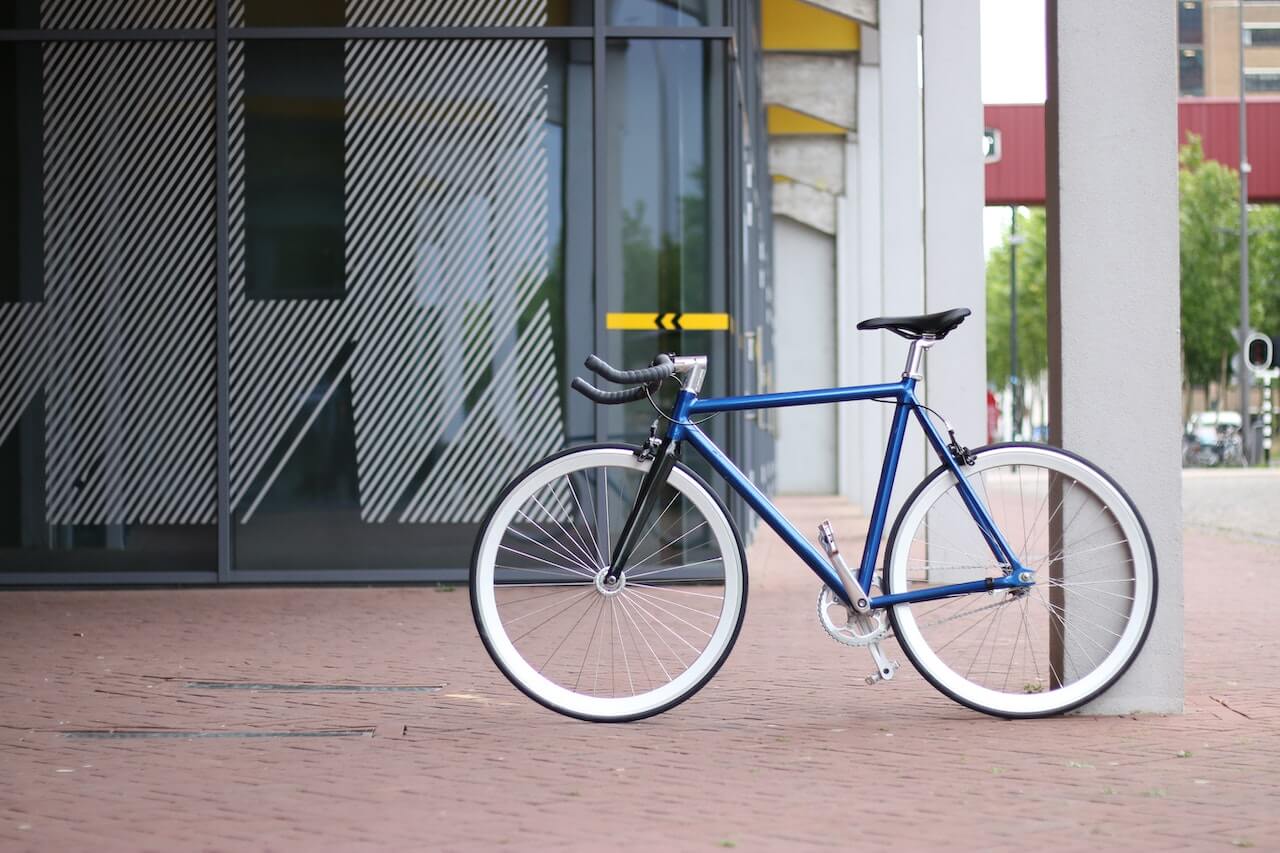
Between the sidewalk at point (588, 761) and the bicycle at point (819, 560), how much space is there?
19 centimetres

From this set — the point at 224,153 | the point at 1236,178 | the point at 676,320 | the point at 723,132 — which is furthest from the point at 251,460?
the point at 1236,178

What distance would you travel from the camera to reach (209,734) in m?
4.92

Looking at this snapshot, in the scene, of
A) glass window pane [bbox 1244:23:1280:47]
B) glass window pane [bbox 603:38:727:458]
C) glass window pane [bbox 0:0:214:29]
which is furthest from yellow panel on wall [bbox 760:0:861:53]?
glass window pane [bbox 1244:23:1280:47]

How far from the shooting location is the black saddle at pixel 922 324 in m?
4.84

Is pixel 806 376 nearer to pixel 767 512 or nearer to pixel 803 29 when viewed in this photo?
pixel 803 29

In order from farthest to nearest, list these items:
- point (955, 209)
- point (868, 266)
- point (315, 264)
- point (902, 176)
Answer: point (868, 266) < point (902, 176) < point (955, 209) < point (315, 264)

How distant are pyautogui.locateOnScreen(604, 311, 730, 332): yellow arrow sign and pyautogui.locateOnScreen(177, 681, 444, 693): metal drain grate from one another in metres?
4.16

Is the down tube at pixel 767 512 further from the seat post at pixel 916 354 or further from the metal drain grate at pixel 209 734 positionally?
the metal drain grate at pixel 209 734

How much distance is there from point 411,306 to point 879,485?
524cm

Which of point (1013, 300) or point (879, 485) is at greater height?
point (1013, 300)

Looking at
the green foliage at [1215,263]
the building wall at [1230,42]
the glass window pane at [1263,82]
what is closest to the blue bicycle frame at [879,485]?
the green foliage at [1215,263]

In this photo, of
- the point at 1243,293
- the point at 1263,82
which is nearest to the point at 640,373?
the point at 1243,293

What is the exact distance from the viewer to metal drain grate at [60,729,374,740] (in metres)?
4.88

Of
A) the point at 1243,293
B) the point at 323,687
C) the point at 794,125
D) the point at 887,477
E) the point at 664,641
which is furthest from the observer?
the point at 1243,293
